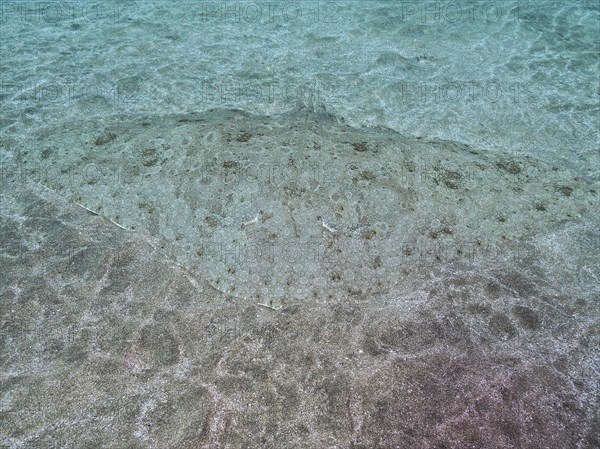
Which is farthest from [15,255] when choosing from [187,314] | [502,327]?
[502,327]

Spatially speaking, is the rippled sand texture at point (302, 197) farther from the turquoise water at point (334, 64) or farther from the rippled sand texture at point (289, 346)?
the turquoise water at point (334, 64)
